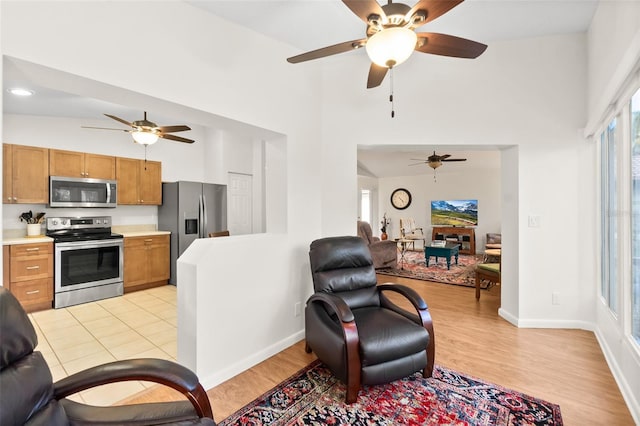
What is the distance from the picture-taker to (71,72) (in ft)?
5.35

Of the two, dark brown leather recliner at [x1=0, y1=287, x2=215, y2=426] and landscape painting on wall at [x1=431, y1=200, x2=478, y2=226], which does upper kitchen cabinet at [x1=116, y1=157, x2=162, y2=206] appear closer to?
dark brown leather recliner at [x1=0, y1=287, x2=215, y2=426]

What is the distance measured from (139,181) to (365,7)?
15.3 feet

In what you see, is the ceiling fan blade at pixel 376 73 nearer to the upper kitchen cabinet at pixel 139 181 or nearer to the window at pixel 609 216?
the window at pixel 609 216

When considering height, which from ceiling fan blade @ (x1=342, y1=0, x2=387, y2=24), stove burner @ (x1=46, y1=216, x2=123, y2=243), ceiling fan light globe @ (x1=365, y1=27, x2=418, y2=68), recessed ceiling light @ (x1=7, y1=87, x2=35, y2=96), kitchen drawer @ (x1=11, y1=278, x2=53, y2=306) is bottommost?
kitchen drawer @ (x1=11, y1=278, x2=53, y2=306)

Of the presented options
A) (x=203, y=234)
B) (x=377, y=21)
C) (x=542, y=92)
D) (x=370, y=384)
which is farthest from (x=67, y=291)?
(x=542, y=92)

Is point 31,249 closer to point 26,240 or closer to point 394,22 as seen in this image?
point 26,240

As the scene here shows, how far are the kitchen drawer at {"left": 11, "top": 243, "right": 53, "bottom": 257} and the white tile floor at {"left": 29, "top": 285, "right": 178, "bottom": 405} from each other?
0.77 m

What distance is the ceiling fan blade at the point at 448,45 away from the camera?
188 cm

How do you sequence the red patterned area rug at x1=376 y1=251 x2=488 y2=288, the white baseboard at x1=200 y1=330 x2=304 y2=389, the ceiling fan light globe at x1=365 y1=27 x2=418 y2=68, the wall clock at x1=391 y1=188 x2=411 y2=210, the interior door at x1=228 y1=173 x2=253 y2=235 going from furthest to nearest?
the wall clock at x1=391 y1=188 x2=411 y2=210, the interior door at x1=228 y1=173 x2=253 y2=235, the red patterned area rug at x1=376 y1=251 x2=488 y2=288, the white baseboard at x1=200 y1=330 x2=304 y2=389, the ceiling fan light globe at x1=365 y1=27 x2=418 y2=68

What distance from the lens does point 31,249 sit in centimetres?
368

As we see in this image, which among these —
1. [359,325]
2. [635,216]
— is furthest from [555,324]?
[359,325]

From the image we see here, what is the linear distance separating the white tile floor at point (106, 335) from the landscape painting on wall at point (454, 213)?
25.5 ft

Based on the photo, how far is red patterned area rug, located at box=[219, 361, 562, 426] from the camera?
1.82 meters

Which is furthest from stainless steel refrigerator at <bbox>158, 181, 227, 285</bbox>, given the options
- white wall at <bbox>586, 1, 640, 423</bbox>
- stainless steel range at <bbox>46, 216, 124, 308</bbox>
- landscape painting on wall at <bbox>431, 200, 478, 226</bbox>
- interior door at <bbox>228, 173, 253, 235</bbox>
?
landscape painting on wall at <bbox>431, 200, 478, 226</bbox>
